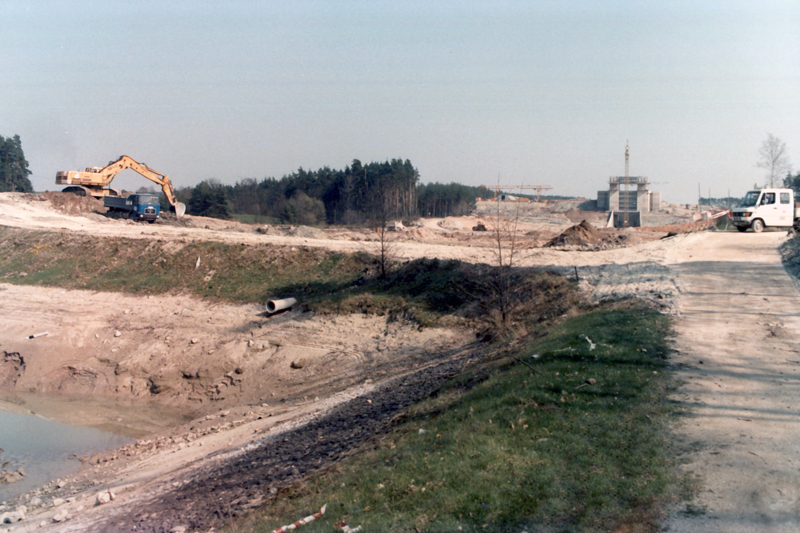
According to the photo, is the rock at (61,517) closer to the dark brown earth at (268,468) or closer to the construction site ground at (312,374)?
the construction site ground at (312,374)

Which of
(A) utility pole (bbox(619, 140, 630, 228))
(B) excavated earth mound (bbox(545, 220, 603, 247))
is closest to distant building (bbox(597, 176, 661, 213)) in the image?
(A) utility pole (bbox(619, 140, 630, 228))

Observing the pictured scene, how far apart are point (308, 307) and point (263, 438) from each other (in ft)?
33.4

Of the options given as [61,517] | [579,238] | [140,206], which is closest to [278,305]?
[61,517]

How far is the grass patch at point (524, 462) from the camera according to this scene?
5.44 m

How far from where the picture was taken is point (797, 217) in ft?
82.6

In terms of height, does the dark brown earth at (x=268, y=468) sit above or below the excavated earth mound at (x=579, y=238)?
below

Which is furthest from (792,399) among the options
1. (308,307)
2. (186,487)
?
(308,307)

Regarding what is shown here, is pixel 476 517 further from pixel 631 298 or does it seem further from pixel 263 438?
pixel 631 298

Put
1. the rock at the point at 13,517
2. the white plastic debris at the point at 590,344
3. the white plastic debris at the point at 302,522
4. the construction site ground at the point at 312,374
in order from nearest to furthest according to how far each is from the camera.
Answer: the white plastic debris at the point at 302,522, the construction site ground at the point at 312,374, the rock at the point at 13,517, the white plastic debris at the point at 590,344

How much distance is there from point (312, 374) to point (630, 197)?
86849 millimetres

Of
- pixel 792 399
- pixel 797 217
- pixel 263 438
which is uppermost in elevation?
pixel 797 217

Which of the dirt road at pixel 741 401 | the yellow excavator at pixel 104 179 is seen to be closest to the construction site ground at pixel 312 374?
the dirt road at pixel 741 401

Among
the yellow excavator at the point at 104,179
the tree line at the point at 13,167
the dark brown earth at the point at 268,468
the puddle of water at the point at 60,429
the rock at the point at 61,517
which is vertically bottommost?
the puddle of water at the point at 60,429

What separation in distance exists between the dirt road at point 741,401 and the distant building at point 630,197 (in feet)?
255
